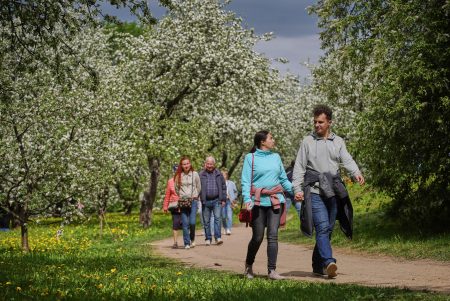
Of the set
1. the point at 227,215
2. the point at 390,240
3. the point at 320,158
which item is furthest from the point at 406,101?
the point at 227,215

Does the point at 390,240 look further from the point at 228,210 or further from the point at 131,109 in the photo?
the point at 131,109

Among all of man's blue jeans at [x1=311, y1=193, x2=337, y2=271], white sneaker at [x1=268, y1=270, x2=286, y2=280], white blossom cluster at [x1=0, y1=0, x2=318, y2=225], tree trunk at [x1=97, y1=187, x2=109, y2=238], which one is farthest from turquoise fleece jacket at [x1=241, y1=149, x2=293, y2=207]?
tree trunk at [x1=97, y1=187, x2=109, y2=238]

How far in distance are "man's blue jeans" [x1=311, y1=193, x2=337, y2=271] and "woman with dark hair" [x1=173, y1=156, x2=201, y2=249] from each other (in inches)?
284

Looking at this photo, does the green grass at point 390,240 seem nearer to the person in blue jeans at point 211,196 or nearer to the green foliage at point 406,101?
the green foliage at point 406,101

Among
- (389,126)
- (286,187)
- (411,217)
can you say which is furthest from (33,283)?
(411,217)

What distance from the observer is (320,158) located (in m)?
10.1

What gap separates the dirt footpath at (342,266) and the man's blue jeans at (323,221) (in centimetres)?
36

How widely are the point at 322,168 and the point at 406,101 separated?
4.61m

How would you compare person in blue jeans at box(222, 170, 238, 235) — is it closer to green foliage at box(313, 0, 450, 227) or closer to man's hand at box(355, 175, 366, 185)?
green foliage at box(313, 0, 450, 227)

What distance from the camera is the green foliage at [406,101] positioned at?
14.0 meters

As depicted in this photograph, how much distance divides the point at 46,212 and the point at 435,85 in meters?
8.08

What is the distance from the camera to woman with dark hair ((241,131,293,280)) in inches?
395

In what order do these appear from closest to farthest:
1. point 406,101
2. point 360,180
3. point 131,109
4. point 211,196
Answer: point 360,180 < point 406,101 < point 211,196 < point 131,109

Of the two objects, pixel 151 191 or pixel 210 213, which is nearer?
pixel 210 213
